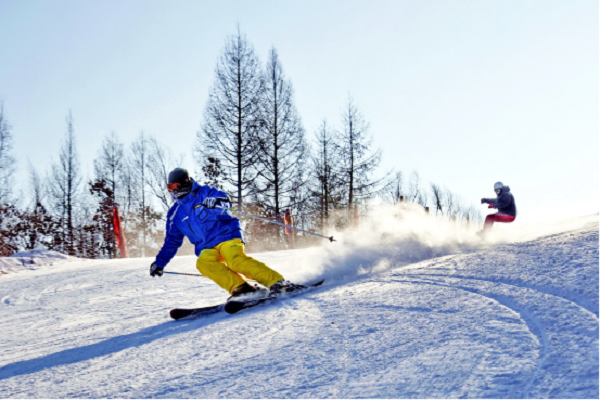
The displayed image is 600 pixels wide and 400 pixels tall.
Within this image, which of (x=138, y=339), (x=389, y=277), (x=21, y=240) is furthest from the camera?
(x=21, y=240)

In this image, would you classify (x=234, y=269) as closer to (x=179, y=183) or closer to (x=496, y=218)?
(x=179, y=183)

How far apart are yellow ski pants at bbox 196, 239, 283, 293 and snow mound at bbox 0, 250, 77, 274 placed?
6833 millimetres

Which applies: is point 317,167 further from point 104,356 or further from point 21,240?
point 104,356

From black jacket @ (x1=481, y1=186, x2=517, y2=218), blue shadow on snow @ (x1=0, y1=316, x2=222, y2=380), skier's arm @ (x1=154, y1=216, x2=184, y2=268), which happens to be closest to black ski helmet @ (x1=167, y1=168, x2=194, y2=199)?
skier's arm @ (x1=154, y1=216, x2=184, y2=268)

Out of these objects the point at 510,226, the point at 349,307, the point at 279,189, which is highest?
the point at 279,189

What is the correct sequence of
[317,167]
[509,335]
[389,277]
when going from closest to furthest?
[509,335]
[389,277]
[317,167]

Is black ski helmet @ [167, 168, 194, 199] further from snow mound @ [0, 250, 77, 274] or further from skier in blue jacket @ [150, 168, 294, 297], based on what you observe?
snow mound @ [0, 250, 77, 274]

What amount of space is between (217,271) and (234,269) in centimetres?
18

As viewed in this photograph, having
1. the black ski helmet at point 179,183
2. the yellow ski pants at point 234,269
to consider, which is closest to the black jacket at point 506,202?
the yellow ski pants at point 234,269

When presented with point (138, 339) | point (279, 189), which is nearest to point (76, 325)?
point (138, 339)

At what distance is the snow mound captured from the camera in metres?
9.05

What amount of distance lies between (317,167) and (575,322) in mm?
23029

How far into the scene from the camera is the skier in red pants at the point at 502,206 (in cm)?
935

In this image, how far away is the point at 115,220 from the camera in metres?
12.6
